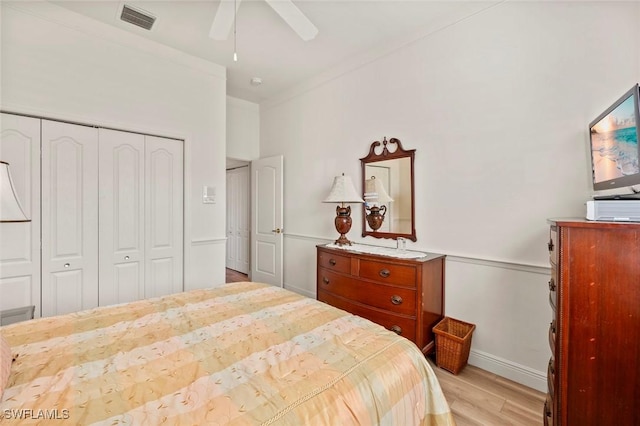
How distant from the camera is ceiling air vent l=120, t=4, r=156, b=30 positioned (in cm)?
252

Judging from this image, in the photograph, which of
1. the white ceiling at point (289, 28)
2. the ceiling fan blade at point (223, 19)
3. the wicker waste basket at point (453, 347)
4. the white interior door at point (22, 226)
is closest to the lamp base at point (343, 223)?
the wicker waste basket at point (453, 347)

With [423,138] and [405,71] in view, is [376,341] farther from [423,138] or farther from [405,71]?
[405,71]

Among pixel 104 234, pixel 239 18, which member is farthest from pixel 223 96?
pixel 104 234

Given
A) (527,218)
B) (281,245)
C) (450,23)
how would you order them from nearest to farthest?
(527,218)
(450,23)
(281,245)

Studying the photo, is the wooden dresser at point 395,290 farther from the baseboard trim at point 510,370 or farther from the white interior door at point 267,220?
the white interior door at point 267,220

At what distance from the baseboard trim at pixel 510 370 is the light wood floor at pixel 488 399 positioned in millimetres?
36

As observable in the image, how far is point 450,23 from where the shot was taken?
2.52 meters

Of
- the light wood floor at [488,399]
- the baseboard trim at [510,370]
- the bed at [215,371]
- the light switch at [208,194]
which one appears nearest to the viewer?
the bed at [215,371]

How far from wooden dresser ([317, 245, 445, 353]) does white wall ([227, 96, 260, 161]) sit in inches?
99.0

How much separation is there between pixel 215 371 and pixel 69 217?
2.43 meters

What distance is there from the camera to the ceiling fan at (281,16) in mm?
1721

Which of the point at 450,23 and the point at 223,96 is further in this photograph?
the point at 223,96

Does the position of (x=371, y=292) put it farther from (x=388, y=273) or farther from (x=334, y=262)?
(x=334, y=262)

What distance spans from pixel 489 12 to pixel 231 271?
5.34 meters
